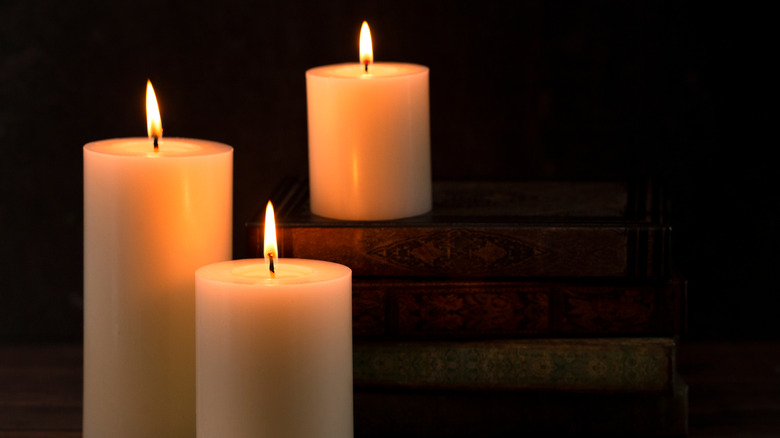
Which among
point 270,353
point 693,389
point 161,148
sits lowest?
point 693,389

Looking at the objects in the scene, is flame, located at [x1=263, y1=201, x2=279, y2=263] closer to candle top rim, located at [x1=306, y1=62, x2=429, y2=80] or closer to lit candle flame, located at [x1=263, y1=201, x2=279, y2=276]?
lit candle flame, located at [x1=263, y1=201, x2=279, y2=276]

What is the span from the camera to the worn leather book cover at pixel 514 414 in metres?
1.01

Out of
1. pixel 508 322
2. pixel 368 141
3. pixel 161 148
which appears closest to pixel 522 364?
pixel 508 322

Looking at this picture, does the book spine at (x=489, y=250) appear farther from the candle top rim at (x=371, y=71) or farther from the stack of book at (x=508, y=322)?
the candle top rim at (x=371, y=71)

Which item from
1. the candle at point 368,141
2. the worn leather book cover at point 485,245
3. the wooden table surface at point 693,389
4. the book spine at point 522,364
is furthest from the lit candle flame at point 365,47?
the wooden table surface at point 693,389

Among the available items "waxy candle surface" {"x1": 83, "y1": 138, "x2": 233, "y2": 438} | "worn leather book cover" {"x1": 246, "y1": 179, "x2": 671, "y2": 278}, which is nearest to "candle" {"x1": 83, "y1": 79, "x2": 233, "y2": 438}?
"waxy candle surface" {"x1": 83, "y1": 138, "x2": 233, "y2": 438}

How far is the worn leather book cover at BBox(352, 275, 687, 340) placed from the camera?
3.25 ft

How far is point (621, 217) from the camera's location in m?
1.03

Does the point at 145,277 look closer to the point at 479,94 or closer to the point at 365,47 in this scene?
the point at 365,47

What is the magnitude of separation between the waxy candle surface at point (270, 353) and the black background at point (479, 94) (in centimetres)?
49

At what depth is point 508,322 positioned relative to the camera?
3.27ft

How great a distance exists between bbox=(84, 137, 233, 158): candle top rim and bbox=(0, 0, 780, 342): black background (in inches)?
13.2

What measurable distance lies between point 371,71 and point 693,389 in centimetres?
45

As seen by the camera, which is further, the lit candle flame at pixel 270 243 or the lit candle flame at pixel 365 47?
the lit candle flame at pixel 365 47
